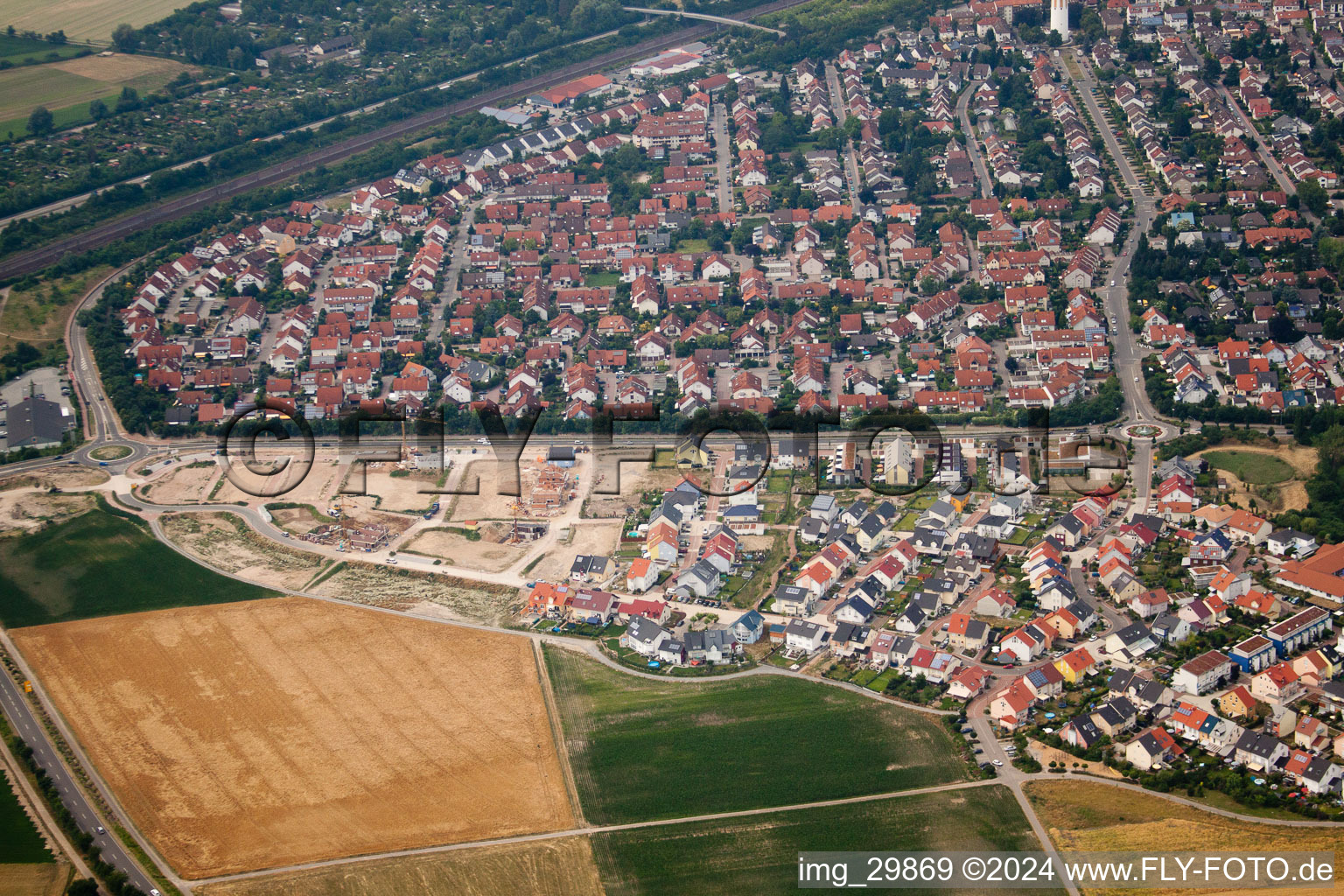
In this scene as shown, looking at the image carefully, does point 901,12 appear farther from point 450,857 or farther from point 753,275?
point 450,857

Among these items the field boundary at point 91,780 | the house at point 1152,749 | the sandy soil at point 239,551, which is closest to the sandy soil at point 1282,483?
the house at point 1152,749

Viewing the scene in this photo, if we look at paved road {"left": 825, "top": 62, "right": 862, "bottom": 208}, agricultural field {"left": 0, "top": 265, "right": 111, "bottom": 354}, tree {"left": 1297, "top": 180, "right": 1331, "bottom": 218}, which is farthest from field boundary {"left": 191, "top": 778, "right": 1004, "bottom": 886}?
paved road {"left": 825, "top": 62, "right": 862, "bottom": 208}

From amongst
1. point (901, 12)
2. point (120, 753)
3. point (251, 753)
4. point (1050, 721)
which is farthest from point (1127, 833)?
point (901, 12)

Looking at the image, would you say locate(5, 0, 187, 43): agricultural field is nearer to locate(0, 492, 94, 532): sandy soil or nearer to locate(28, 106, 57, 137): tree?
locate(28, 106, 57, 137): tree

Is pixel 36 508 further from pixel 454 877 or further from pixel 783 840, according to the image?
pixel 783 840

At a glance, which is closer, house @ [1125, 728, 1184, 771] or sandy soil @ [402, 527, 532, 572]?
house @ [1125, 728, 1184, 771]
